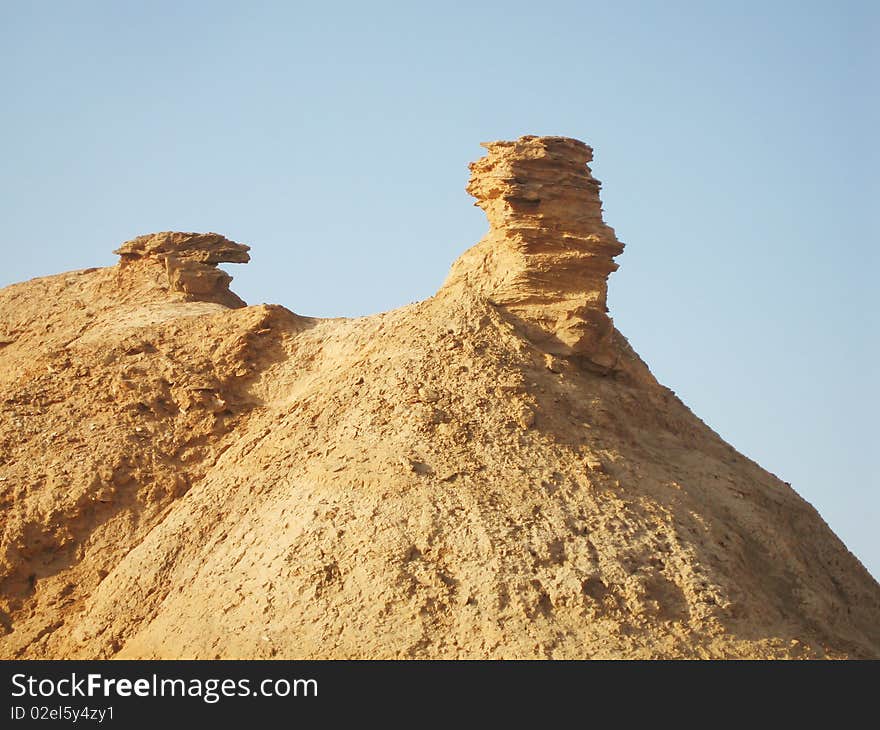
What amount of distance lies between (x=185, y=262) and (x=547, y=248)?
804 centimetres

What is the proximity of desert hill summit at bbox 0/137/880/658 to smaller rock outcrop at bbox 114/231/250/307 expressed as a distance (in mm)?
676

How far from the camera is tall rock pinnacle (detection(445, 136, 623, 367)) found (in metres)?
26.8

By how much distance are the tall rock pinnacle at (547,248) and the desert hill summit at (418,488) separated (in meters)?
0.04

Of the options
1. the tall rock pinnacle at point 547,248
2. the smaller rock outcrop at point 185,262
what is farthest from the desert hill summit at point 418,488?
the smaller rock outcrop at point 185,262

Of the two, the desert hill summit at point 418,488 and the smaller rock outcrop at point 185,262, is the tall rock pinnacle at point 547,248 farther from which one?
the smaller rock outcrop at point 185,262

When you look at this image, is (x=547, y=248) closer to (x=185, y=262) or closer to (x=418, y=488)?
(x=418, y=488)

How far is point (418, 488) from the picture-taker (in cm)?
2345

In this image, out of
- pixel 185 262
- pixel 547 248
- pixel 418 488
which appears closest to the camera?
pixel 418 488

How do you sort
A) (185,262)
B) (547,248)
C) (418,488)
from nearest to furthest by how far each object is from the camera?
(418,488)
(547,248)
(185,262)

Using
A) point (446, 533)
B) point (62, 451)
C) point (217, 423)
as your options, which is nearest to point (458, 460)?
point (446, 533)

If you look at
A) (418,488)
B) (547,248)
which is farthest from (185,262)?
(418,488)

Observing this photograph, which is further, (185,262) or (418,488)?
(185,262)
